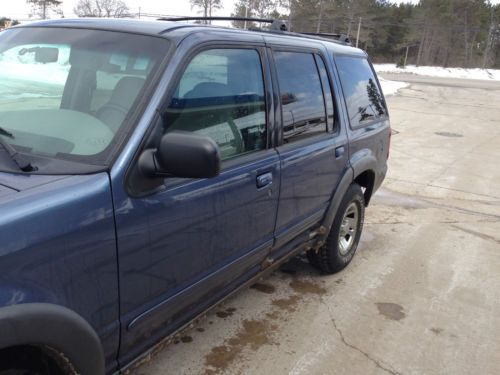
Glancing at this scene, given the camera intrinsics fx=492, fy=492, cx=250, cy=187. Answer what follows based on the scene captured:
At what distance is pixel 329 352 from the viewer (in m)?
3.14

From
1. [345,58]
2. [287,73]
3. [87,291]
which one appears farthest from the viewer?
[345,58]

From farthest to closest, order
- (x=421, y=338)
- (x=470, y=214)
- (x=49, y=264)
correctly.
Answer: (x=470, y=214), (x=421, y=338), (x=49, y=264)

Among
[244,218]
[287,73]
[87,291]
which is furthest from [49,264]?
[287,73]

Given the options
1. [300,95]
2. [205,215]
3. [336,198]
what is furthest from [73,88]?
[336,198]

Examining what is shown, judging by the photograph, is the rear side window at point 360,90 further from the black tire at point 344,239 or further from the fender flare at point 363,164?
the black tire at point 344,239

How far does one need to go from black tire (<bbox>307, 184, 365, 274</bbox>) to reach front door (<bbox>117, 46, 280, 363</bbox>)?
3.80 ft

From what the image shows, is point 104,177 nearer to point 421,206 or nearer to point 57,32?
point 57,32

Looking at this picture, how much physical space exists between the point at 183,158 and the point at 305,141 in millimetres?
1504

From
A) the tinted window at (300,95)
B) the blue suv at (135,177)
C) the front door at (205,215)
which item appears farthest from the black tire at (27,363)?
the tinted window at (300,95)

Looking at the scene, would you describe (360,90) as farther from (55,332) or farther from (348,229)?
(55,332)

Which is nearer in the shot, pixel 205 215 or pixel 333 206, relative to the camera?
pixel 205 215

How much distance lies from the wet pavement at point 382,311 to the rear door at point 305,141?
0.67 metres

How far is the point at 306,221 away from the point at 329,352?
2.90ft

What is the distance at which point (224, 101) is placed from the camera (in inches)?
103
